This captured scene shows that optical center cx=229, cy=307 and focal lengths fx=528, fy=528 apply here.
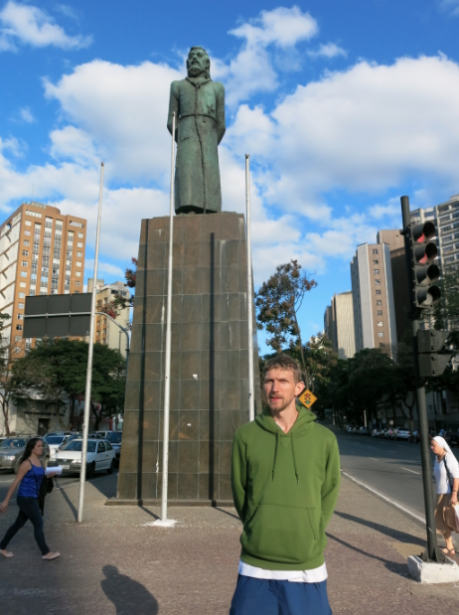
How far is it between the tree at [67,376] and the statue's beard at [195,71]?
33443 mm

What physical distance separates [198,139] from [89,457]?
1184 cm

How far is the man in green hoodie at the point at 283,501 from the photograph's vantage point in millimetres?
2598

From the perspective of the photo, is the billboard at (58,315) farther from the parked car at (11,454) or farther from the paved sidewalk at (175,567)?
the parked car at (11,454)

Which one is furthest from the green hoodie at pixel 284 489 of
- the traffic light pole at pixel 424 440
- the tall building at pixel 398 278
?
the tall building at pixel 398 278

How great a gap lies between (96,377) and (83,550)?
139 ft

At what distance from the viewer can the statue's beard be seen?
13.5 metres

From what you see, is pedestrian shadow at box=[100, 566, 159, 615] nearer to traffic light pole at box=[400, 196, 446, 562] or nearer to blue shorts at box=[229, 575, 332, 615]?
blue shorts at box=[229, 575, 332, 615]

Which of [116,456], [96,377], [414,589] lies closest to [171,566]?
[414,589]

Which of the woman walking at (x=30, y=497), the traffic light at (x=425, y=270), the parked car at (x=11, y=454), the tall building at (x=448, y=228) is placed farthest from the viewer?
the tall building at (x=448, y=228)

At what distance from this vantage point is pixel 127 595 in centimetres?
527

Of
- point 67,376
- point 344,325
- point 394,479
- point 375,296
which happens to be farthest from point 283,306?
point 344,325

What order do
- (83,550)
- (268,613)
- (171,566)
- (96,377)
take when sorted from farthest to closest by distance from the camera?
(96,377)
(83,550)
(171,566)
(268,613)

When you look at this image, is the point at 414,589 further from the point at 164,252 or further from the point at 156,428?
the point at 164,252

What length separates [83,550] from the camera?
7227 mm
